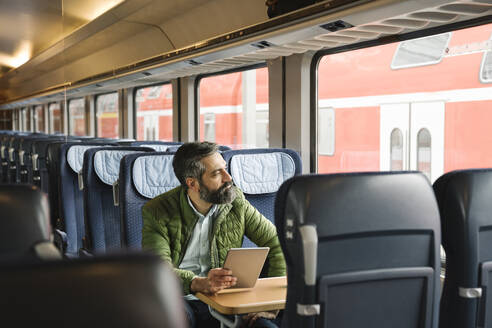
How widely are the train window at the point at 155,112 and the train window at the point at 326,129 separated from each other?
3.45m

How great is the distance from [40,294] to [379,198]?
4.03 ft

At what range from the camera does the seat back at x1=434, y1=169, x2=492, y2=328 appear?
189 centimetres

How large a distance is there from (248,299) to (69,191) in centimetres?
259

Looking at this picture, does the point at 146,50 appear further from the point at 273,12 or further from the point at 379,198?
the point at 379,198

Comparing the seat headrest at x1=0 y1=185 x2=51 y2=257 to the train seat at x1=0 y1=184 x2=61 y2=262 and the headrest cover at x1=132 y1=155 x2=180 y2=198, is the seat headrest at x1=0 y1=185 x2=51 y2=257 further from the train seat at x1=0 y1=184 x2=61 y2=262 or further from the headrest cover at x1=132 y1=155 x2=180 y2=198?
the headrest cover at x1=132 y1=155 x2=180 y2=198

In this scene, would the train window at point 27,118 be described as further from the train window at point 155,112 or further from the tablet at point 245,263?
the tablet at point 245,263

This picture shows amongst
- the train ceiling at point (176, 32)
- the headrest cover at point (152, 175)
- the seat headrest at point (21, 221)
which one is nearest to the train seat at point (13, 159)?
the train ceiling at point (176, 32)

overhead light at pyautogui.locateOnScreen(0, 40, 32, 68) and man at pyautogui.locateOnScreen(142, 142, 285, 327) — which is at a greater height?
overhead light at pyautogui.locateOnScreen(0, 40, 32, 68)

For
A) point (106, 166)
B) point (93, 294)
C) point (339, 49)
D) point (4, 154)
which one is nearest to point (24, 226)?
point (93, 294)

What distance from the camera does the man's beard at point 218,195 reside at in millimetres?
2812

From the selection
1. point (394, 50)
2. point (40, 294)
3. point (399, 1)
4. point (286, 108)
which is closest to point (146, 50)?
point (286, 108)

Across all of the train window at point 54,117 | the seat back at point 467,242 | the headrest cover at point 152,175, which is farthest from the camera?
the train window at point 54,117

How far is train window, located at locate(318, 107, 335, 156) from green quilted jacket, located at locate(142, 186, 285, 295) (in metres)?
2.16

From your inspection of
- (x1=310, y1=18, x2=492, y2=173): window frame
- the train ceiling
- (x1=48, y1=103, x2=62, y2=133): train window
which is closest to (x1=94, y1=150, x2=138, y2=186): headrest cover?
the train ceiling
